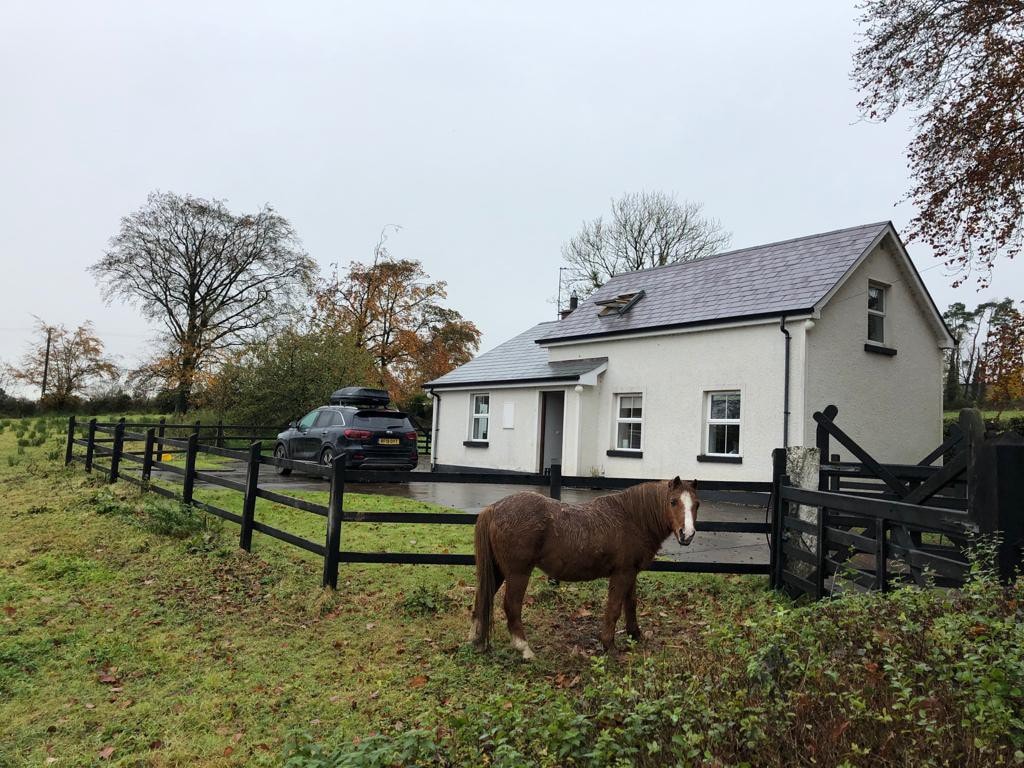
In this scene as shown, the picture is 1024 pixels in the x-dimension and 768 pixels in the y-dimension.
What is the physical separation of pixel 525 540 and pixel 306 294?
127ft

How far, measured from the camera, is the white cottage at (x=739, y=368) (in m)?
14.6

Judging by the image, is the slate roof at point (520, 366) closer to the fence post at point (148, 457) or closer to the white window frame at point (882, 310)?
the white window frame at point (882, 310)

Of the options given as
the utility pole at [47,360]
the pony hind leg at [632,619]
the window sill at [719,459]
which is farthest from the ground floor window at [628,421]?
the utility pole at [47,360]

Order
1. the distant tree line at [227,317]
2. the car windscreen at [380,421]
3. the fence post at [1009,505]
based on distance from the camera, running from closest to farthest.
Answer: the fence post at [1009,505]
the car windscreen at [380,421]
the distant tree line at [227,317]

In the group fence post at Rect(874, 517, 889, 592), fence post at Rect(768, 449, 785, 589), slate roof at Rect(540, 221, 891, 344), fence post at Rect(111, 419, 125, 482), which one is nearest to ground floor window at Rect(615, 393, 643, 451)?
slate roof at Rect(540, 221, 891, 344)

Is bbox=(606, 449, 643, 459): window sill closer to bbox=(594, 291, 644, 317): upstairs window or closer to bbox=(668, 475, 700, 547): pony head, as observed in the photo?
bbox=(594, 291, 644, 317): upstairs window

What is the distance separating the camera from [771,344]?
48.2 feet

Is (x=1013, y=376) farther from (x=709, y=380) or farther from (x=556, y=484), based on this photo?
(x=556, y=484)

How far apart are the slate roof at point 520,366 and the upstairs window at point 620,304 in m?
1.58

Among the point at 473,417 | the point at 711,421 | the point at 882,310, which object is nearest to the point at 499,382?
the point at 473,417

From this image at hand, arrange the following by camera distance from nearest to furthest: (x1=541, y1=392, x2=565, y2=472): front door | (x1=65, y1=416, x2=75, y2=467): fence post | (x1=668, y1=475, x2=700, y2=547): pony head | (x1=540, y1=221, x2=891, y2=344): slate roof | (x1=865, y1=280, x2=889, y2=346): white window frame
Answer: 1. (x1=668, y1=475, x2=700, y2=547): pony head
2. (x1=540, y1=221, x2=891, y2=344): slate roof
3. (x1=865, y1=280, x2=889, y2=346): white window frame
4. (x1=65, y1=416, x2=75, y2=467): fence post
5. (x1=541, y1=392, x2=565, y2=472): front door

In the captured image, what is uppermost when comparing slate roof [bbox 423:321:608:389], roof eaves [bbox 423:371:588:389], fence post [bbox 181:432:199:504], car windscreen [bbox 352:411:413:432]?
slate roof [bbox 423:321:608:389]

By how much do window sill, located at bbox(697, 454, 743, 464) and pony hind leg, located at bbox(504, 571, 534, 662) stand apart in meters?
10.9

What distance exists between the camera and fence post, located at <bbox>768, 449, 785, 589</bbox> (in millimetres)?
7129
